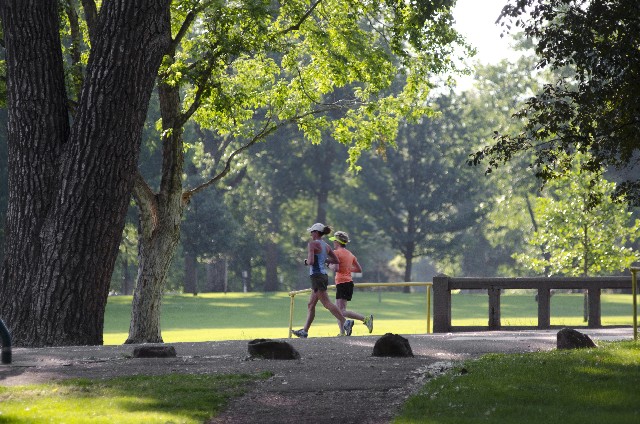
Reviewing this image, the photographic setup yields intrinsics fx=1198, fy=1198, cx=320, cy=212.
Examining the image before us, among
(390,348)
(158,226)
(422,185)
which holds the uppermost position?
(422,185)

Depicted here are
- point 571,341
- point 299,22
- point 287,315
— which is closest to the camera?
point 571,341

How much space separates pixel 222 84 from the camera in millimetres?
22297

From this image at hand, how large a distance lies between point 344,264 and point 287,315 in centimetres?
2757

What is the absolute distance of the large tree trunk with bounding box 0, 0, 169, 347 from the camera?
1625 cm

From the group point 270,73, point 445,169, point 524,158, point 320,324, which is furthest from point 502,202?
point 270,73

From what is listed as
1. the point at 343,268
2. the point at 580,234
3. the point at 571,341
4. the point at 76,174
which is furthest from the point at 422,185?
the point at 571,341

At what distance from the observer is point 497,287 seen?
901 inches

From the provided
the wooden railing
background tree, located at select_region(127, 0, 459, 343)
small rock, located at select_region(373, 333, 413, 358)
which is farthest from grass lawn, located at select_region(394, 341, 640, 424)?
background tree, located at select_region(127, 0, 459, 343)

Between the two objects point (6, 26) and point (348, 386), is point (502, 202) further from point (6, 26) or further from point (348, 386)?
point (348, 386)

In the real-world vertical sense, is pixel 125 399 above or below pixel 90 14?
below

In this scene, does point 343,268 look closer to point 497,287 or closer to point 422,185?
point 497,287

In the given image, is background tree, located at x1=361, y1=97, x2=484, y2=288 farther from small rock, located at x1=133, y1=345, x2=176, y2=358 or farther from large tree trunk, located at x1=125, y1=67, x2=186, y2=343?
small rock, located at x1=133, y1=345, x2=176, y2=358

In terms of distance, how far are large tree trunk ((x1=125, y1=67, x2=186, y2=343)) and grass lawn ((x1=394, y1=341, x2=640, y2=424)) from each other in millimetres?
10619

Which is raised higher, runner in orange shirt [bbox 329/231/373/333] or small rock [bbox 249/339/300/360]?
runner in orange shirt [bbox 329/231/373/333]
